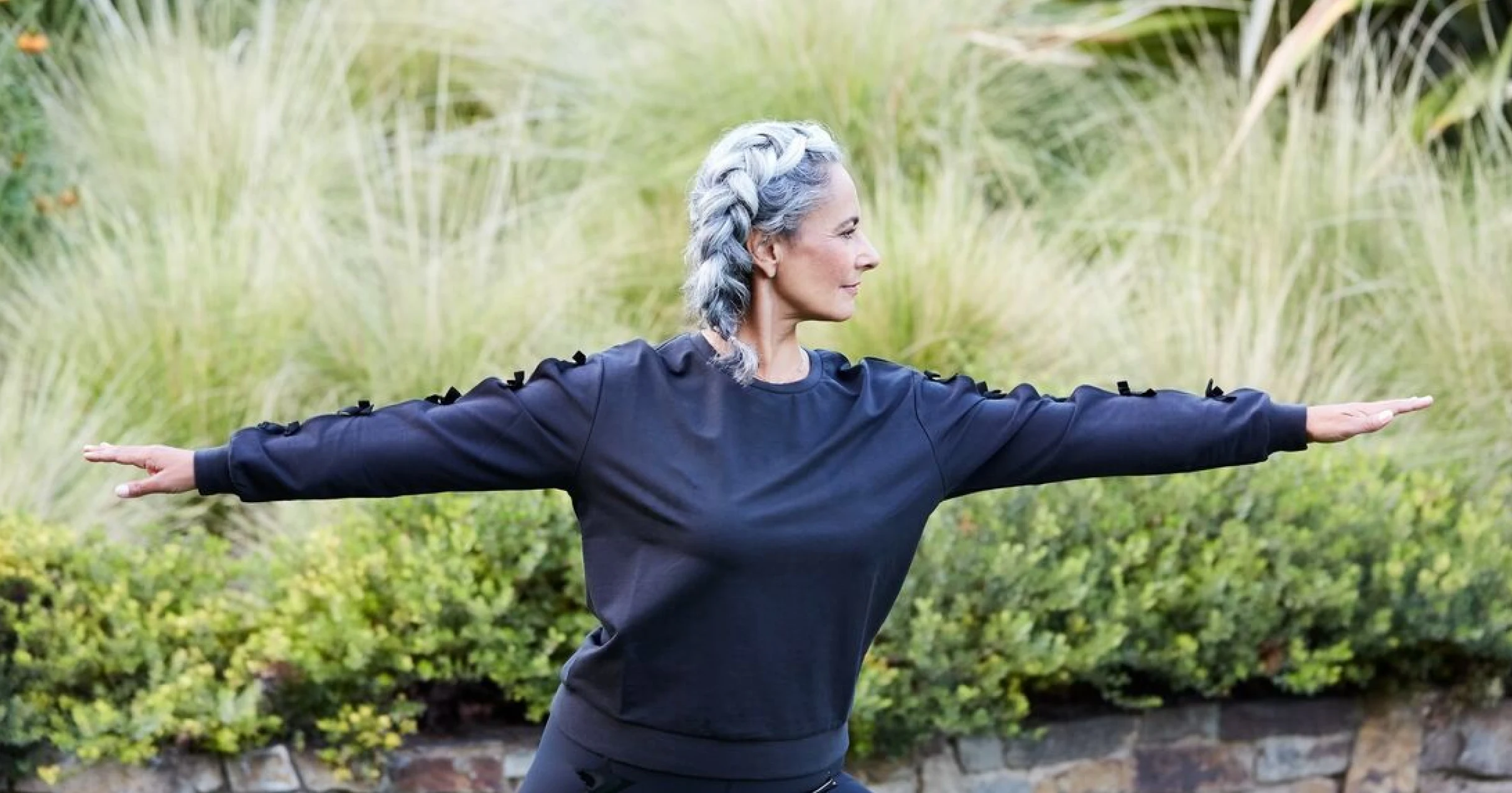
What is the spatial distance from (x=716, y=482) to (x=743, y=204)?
15.9 inches

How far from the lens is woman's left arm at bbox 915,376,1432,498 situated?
3.01m

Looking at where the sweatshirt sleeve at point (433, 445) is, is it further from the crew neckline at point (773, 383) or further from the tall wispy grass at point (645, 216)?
the tall wispy grass at point (645, 216)

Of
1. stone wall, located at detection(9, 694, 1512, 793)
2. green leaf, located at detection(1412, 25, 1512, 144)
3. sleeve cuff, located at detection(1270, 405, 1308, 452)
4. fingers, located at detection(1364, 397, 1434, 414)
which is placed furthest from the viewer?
green leaf, located at detection(1412, 25, 1512, 144)

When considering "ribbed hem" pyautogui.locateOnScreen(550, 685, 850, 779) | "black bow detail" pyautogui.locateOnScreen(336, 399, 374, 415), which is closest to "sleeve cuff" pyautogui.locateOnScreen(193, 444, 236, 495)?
"black bow detail" pyautogui.locateOnScreen(336, 399, 374, 415)

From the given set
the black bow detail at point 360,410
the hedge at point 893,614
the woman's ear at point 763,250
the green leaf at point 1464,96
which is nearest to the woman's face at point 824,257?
the woman's ear at point 763,250

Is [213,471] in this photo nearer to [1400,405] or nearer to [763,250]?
[763,250]

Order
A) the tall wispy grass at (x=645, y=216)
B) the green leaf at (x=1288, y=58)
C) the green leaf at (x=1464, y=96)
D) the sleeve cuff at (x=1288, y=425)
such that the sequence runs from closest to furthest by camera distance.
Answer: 1. the sleeve cuff at (x=1288, y=425)
2. the tall wispy grass at (x=645, y=216)
3. the green leaf at (x=1288, y=58)
4. the green leaf at (x=1464, y=96)

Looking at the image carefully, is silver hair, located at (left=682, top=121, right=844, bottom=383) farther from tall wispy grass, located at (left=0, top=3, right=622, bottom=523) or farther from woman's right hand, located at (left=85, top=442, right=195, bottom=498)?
tall wispy grass, located at (left=0, top=3, right=622, bottom=523)

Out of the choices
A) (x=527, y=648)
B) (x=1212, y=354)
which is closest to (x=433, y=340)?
(x=527, y=648)

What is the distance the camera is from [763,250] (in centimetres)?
293

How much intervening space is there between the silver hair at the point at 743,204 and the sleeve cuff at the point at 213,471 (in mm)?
711

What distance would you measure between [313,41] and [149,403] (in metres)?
2.75

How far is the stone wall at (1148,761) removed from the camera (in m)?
4.71

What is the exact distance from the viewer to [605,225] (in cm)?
752
